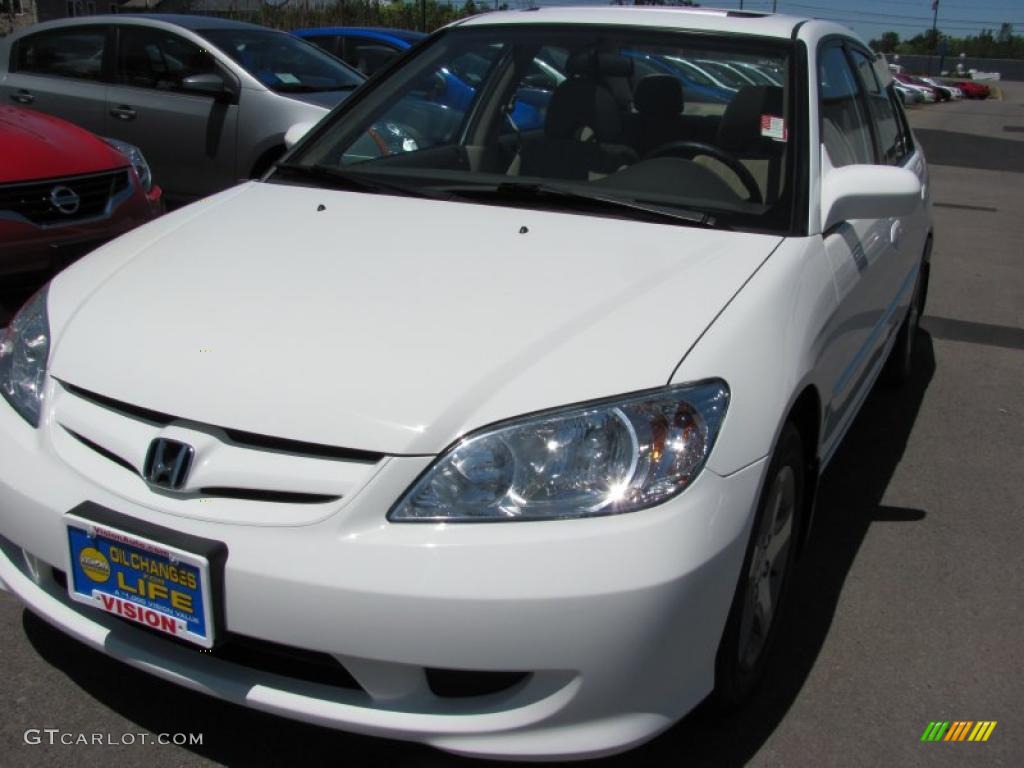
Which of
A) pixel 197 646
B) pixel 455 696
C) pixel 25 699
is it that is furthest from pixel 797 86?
pixel 25 699

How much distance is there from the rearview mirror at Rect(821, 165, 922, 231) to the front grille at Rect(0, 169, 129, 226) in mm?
3476

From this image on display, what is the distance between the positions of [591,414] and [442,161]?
1765mm

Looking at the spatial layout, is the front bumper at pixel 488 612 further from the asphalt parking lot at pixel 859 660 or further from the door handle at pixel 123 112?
the door handle at pixel 123 112

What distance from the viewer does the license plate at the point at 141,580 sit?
1.87 m

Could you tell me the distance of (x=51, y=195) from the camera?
4695 millimetres

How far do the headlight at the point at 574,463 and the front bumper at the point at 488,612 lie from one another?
0.03 m

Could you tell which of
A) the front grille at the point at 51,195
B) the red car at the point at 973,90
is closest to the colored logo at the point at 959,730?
the front grille at the point at 51,195

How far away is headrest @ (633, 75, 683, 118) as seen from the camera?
329 centimetres

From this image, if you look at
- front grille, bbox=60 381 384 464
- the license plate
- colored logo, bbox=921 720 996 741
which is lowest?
colored logo, bbox=921 720 996 741

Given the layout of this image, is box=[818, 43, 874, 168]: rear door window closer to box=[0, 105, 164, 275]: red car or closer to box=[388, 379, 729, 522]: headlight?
box=[388, 379, 729, 522]: headlight

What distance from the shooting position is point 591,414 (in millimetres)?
1948

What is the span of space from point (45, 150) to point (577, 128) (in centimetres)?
285

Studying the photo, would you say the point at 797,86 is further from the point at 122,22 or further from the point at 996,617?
the point at 122,22

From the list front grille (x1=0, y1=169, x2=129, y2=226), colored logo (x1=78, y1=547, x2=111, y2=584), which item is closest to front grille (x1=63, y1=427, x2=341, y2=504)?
colored logo (x1=78, y1=547, x2=111, y2=584)
